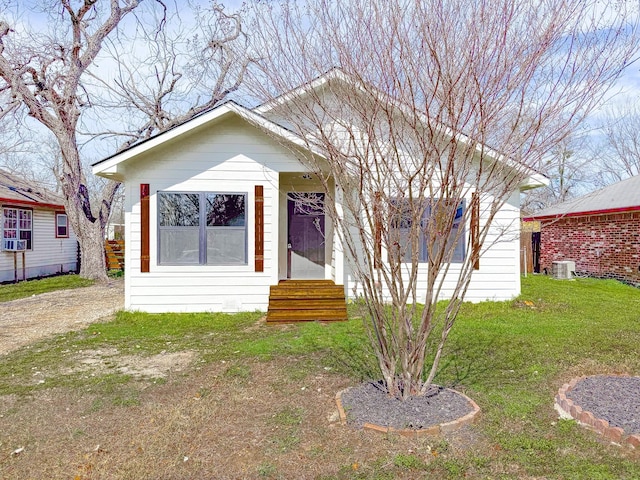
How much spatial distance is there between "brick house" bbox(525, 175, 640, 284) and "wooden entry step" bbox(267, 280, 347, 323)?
6.83 m

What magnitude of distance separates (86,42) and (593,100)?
1550 cm

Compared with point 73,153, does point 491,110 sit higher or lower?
lower

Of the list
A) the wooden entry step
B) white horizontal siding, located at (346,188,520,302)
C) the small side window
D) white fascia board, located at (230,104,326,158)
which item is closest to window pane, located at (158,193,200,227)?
white fascia board, located at (230,104,326,158)

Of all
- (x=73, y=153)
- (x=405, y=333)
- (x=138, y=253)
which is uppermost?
(x=73, y=153)

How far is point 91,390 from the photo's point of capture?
4.62 m

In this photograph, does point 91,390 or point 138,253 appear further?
point 138,253

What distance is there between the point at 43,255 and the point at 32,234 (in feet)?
3.45

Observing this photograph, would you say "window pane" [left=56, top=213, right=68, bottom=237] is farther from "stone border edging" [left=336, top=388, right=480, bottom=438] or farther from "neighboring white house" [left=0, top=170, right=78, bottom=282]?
"stone border edging" [left=336, top=388, right=480, bottom=438]

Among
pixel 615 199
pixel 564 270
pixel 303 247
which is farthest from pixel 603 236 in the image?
pixel 303 247

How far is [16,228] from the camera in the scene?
1542 cm

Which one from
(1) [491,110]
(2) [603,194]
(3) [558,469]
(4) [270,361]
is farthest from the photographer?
(2) [603,194]

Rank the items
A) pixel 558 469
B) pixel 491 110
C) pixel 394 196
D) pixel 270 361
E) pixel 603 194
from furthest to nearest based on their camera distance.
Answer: pixel 603 194, pixel 270 361, pixel 394 196, pixel 491 110, pixel 558 469

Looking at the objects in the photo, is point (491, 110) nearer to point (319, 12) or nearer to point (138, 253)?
point (319, 12)

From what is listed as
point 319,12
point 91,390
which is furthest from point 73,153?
point 319,12
